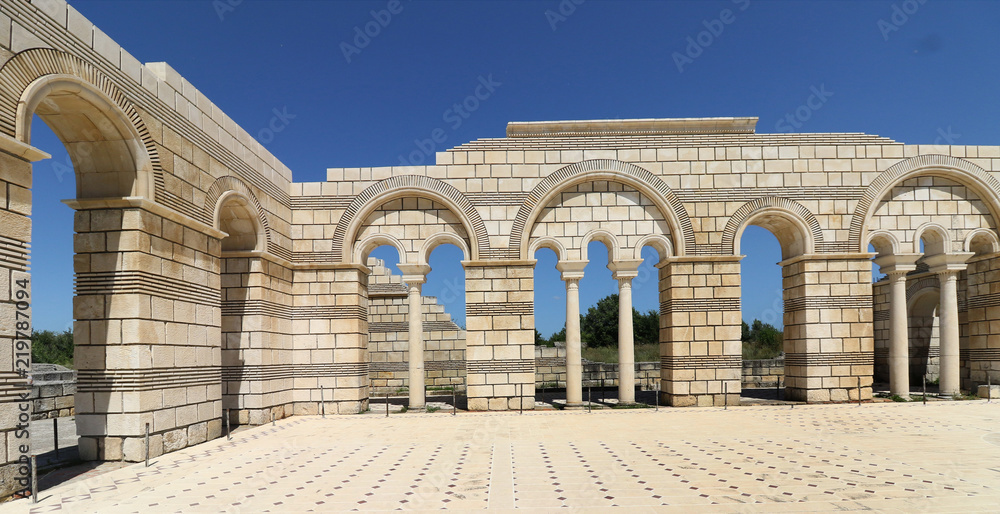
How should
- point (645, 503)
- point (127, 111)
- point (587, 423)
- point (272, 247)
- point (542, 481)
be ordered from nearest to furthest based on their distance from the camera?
1. point (645, 503)
2. point (542, 481)
3. point (127, 111)
4. point (587, 423)
5. point (272, 247)

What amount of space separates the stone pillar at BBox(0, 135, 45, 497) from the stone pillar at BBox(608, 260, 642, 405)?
1070 cm

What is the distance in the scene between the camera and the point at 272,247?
13.0 m

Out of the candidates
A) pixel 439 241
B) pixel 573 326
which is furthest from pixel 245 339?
pixel 573 326

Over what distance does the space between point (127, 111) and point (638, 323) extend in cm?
4460

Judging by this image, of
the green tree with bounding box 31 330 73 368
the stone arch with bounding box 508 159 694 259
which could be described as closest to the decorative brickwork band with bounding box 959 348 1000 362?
the stone arch with bounding box 508 159 694 259

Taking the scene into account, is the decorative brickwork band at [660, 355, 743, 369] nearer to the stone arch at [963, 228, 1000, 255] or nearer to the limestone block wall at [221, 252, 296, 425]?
the stone arch at [963, 228, 1000, 255]

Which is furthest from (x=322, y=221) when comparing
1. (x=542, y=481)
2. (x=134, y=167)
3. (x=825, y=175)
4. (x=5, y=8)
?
(x=825, y=175)

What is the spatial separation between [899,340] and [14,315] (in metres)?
16.5

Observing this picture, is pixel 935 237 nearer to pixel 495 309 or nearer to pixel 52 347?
pixel 495 309

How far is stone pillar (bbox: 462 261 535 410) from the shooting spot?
13797 mm

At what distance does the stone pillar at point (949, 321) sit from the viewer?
14.4 m

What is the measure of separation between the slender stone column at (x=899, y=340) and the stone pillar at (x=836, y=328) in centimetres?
91

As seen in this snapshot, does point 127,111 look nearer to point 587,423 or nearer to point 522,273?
point 522,273

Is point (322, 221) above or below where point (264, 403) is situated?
above
